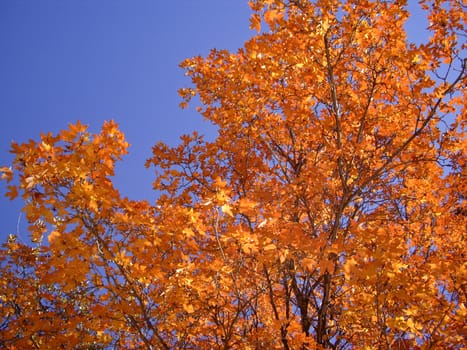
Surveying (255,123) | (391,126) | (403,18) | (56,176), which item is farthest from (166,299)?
(403,18)

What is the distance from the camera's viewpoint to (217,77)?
19.5ft

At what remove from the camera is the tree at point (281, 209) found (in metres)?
3.53

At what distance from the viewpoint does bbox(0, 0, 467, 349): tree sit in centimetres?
353

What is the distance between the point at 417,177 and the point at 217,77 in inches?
143

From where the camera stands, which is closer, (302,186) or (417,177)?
(302,186)

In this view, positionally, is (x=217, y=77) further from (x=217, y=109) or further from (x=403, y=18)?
(x=403, y=18)

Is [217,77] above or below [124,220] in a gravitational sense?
above

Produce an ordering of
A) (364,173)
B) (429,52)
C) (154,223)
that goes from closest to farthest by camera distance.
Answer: (154,223), (429,52), (364,173)

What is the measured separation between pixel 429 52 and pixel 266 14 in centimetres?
198

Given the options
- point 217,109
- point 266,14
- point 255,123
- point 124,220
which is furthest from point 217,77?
point 124,220

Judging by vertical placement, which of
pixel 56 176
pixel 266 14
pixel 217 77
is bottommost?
pixel 56 176

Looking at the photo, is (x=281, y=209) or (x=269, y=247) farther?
(x=281, y=209)

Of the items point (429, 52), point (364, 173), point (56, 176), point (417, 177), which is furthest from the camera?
point (417, 177)

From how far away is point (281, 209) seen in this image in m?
5.27
